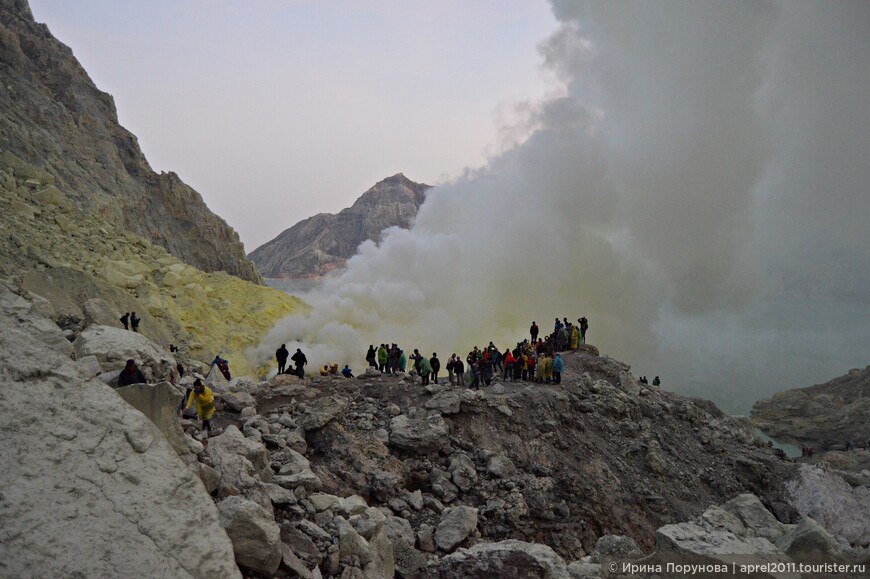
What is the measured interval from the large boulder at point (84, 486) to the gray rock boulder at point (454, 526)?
510 centimetres

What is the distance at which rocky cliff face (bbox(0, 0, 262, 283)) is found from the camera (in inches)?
1168

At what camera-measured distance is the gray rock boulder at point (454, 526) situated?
9125 millimetres

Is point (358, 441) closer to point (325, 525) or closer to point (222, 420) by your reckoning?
point (222, 420)

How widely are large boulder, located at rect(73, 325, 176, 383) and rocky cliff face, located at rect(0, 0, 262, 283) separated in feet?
80.0

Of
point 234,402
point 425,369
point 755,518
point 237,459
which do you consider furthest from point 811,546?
point 425,369

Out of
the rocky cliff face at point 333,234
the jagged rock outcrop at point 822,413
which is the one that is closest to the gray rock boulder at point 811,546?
the jagged rock outcrop at point 822,413

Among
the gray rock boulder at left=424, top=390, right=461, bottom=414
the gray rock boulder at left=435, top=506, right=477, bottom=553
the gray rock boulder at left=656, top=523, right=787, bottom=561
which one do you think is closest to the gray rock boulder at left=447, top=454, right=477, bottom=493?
the gray rock boulder at left=435, top=506, right=477, bottom=553

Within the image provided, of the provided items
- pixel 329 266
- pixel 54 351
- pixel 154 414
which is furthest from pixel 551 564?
pixel 329 266

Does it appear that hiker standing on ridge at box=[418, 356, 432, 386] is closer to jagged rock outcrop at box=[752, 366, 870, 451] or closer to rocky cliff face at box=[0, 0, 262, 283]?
rocky cliff face at box=[0, 0, 262, 283]

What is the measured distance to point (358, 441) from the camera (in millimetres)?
11562

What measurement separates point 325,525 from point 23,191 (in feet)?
90.2

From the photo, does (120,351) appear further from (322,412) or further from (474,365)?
(474,365)

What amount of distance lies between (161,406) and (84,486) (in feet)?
5.22

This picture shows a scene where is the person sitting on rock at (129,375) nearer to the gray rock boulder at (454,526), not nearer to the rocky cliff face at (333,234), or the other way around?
the gray rock boulder at (454,526)
